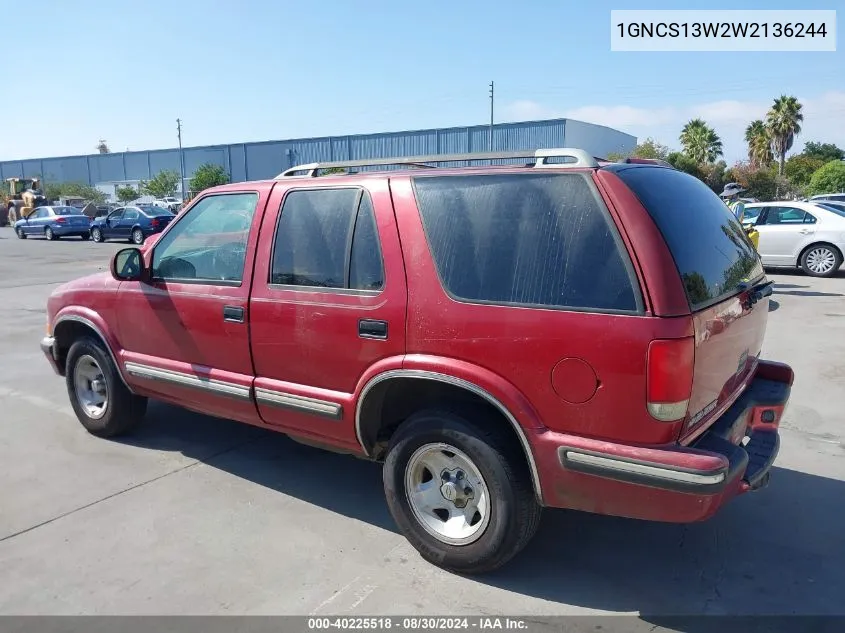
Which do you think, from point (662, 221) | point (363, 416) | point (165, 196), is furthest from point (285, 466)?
point (165, 196)

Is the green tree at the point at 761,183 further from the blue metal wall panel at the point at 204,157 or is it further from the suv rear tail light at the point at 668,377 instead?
the suv rear tail light at the point at 668,377

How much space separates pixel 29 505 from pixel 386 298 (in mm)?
2645

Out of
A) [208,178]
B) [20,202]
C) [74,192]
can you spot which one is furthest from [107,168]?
[20,202]

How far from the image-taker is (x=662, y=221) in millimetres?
2766

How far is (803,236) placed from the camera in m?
13.4

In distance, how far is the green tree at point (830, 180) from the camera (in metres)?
38.0

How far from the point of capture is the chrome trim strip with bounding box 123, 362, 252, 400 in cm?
387

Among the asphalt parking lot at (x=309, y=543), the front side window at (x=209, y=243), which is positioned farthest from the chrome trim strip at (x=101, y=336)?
the front side window at (x=209, y=243)

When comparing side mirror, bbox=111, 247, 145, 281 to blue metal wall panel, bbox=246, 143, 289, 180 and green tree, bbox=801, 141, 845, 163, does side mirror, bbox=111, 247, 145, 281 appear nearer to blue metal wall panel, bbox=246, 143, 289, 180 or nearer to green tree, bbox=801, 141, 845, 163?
blue metal wall panel, bbox=246, 143, 289, 180

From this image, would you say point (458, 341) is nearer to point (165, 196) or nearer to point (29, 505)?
point (29, 505)

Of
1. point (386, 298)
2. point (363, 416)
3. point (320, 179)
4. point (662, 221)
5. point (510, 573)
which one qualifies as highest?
point (320, 179)

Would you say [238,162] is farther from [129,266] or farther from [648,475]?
[648,475]

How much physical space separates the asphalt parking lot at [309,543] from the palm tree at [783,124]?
54039mm

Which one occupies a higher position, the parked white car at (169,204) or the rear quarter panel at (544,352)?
the parked white car at (169,204)
